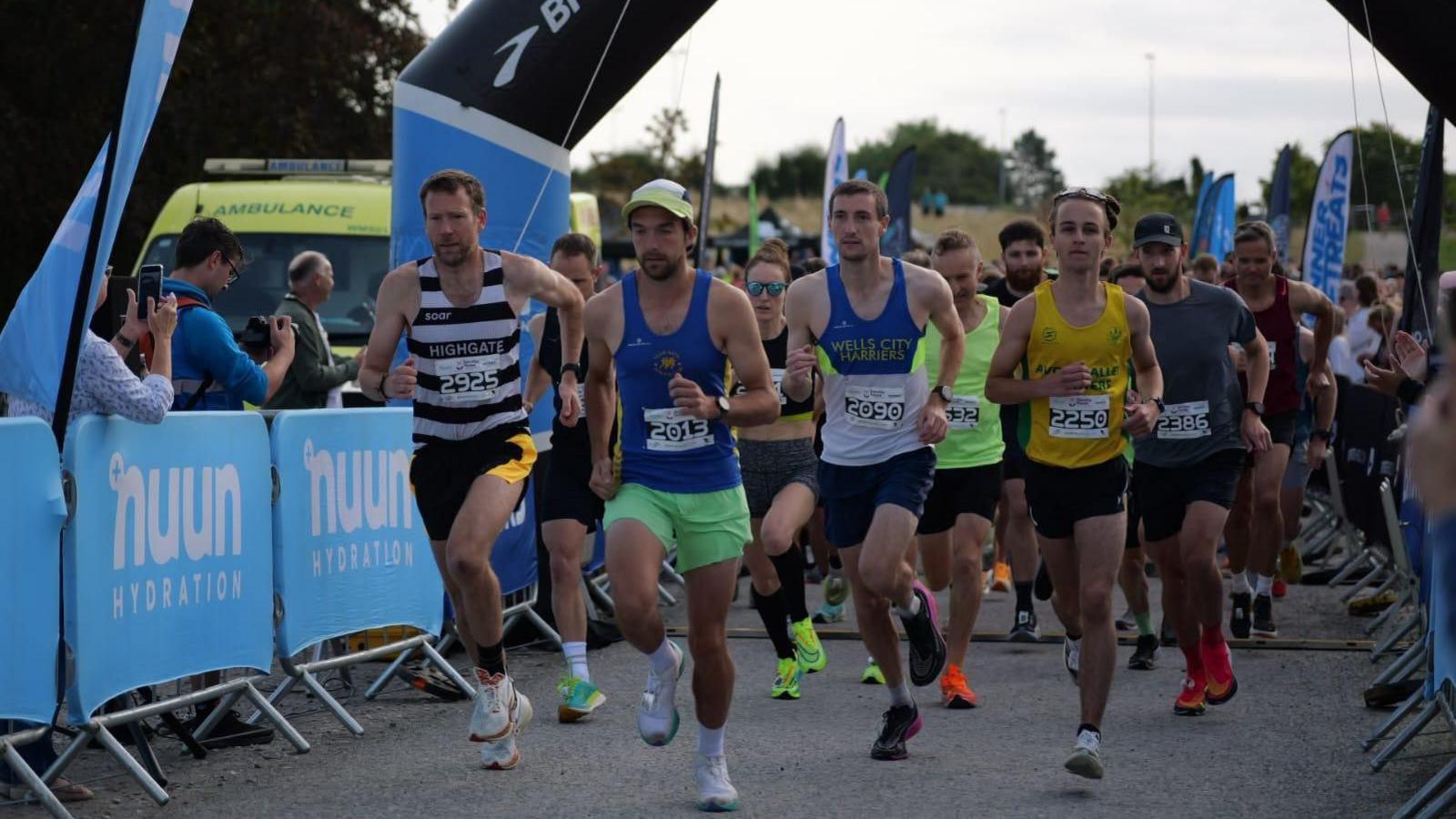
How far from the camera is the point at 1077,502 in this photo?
7445 mm

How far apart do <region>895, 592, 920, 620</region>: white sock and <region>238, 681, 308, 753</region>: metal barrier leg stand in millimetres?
2447

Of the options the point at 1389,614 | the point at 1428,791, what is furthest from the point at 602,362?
the point at 1389,614

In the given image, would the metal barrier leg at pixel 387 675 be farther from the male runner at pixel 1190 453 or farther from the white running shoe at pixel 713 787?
the male runner at pixel 1190 453

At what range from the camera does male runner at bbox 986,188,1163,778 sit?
7426mm

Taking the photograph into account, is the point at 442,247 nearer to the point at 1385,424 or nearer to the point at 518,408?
the point at 518,408

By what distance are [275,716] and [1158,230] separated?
4.34 m

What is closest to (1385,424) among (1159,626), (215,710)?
(1159,626)

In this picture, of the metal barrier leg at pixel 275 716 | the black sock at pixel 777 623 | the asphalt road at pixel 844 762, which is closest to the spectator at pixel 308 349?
the asphalt road at pixel 844 762

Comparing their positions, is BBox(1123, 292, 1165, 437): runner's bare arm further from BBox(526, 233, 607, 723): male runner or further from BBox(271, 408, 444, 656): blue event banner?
BBox(271, 408, 444, 656): blue event banner

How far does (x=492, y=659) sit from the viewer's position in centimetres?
742

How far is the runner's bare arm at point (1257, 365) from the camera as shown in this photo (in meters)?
9.28

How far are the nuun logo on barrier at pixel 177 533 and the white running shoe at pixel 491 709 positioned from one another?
3.42 feet

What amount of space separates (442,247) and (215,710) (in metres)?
2.08

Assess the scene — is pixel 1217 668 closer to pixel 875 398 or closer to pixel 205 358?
pixel 875 398
